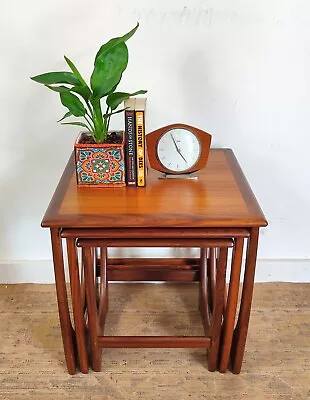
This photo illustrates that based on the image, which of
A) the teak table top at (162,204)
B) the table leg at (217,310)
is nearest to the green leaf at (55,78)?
the teak table top at (162,204)

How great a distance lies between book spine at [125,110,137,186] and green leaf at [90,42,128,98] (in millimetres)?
86

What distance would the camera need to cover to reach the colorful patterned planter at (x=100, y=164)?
1.33 metres

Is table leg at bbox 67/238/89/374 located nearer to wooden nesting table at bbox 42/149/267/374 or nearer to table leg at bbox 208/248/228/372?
wooden nesting table at bbox 42/149/267/374

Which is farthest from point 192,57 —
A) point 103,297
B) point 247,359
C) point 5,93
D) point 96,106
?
point 247,359

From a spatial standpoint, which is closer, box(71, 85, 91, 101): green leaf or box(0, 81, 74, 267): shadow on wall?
box(71, 85, 91, 101): green leaf

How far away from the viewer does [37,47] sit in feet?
5.06

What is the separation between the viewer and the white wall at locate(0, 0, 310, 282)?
150cm

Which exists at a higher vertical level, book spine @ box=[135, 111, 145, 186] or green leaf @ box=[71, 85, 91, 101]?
green leaf @ box=[71, 85, 91, 101]

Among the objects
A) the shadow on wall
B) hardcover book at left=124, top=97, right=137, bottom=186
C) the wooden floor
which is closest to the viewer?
hardcover book at left=124, top=97, right=137, bottom=186

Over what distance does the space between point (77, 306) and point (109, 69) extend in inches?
24.2

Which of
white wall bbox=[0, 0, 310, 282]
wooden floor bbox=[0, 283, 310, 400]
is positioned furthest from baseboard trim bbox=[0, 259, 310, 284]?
white wall bbox=[0, 0, 310, 282]

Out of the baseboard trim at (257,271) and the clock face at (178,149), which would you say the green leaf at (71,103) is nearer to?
the clock face at (178,149)

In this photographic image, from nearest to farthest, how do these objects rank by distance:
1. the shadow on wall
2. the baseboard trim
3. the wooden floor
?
the wooden floor → the shadow on wall → the baseboard trim

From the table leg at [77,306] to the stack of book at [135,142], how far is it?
0.80ft
